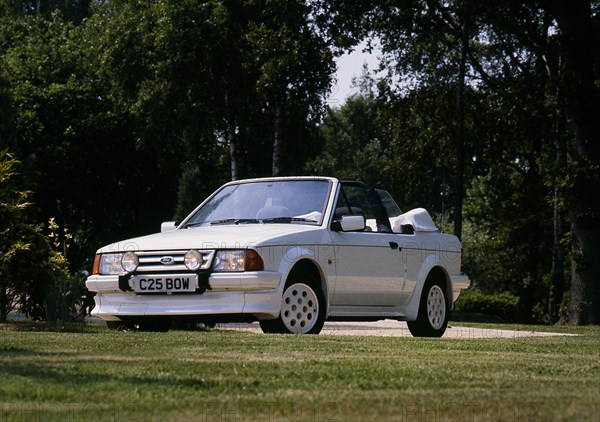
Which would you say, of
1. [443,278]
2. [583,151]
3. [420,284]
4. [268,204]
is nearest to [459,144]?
[583,151]

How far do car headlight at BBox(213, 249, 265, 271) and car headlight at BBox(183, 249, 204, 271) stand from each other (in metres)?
0.16

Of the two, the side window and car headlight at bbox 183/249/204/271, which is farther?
the side window

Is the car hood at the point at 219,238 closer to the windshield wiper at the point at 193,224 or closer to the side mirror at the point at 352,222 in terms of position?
the side mirror at the point at 352,222

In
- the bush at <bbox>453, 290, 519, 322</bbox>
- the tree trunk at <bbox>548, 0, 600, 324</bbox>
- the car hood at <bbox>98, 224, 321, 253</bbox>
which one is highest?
the tree trunk at <bbox>548, 0, 600, 324</bbox>

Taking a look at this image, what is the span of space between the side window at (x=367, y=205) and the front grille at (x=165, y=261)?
225 centimetres

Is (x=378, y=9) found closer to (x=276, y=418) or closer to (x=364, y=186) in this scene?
(x=364, y=186)

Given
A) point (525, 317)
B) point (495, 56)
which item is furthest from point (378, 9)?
point (525, 317)

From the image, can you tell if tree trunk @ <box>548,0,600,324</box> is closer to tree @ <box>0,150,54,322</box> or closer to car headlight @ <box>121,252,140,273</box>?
tree @ <box>0,150,54,322</box>

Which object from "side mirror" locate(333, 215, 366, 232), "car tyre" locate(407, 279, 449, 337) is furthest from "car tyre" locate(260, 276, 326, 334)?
"car tyre" locate(407, 279, 449, 337)

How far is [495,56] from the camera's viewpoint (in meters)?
41.5

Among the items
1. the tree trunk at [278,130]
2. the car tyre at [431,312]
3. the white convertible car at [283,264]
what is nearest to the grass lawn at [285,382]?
the white convertible car at [283,264]

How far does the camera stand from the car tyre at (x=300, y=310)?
1270 centimetres

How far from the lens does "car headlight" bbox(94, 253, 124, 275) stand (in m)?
13.0

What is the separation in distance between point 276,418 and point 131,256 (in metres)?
7.67
